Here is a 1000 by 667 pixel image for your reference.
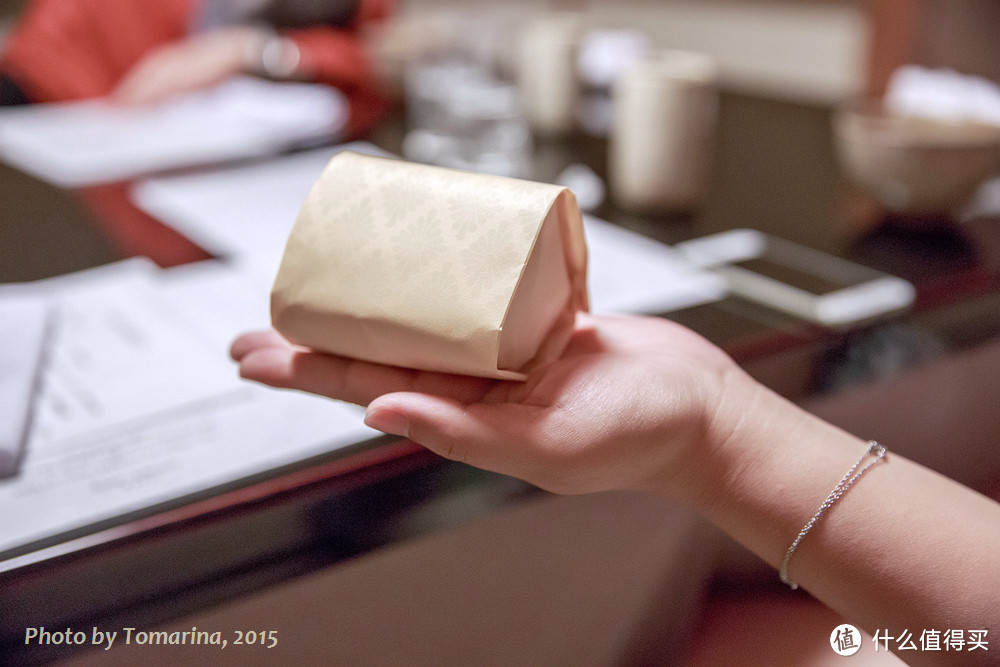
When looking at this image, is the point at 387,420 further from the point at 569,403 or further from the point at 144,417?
the point at 144,417

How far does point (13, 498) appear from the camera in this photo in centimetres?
42

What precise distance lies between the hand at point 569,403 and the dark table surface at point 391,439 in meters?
0.06

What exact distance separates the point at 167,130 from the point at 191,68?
0.63ft

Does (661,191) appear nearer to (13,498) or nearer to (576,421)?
(576,421)

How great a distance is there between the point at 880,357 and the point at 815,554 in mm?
235

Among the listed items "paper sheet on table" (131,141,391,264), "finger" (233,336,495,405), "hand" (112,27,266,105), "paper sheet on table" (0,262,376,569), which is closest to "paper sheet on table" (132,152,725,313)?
"paper sheet on table" (131,141,391,264)

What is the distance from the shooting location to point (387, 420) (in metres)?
0.37

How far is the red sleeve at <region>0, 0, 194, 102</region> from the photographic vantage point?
147 cm

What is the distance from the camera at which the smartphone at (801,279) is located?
2.10 ft

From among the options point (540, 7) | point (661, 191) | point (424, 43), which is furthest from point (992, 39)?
point (540, 7)

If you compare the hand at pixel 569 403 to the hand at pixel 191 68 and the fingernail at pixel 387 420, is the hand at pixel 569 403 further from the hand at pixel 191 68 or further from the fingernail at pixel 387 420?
the hand at pixel 191 68

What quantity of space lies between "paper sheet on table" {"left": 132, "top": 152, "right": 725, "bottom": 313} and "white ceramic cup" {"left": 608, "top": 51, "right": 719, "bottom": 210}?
7 cm

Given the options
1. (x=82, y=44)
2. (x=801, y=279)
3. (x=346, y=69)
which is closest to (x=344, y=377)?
(x=801, y=279)

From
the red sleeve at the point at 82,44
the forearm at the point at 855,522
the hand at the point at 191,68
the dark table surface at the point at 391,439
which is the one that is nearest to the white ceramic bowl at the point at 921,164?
the dark table surface at the point at 391,439
